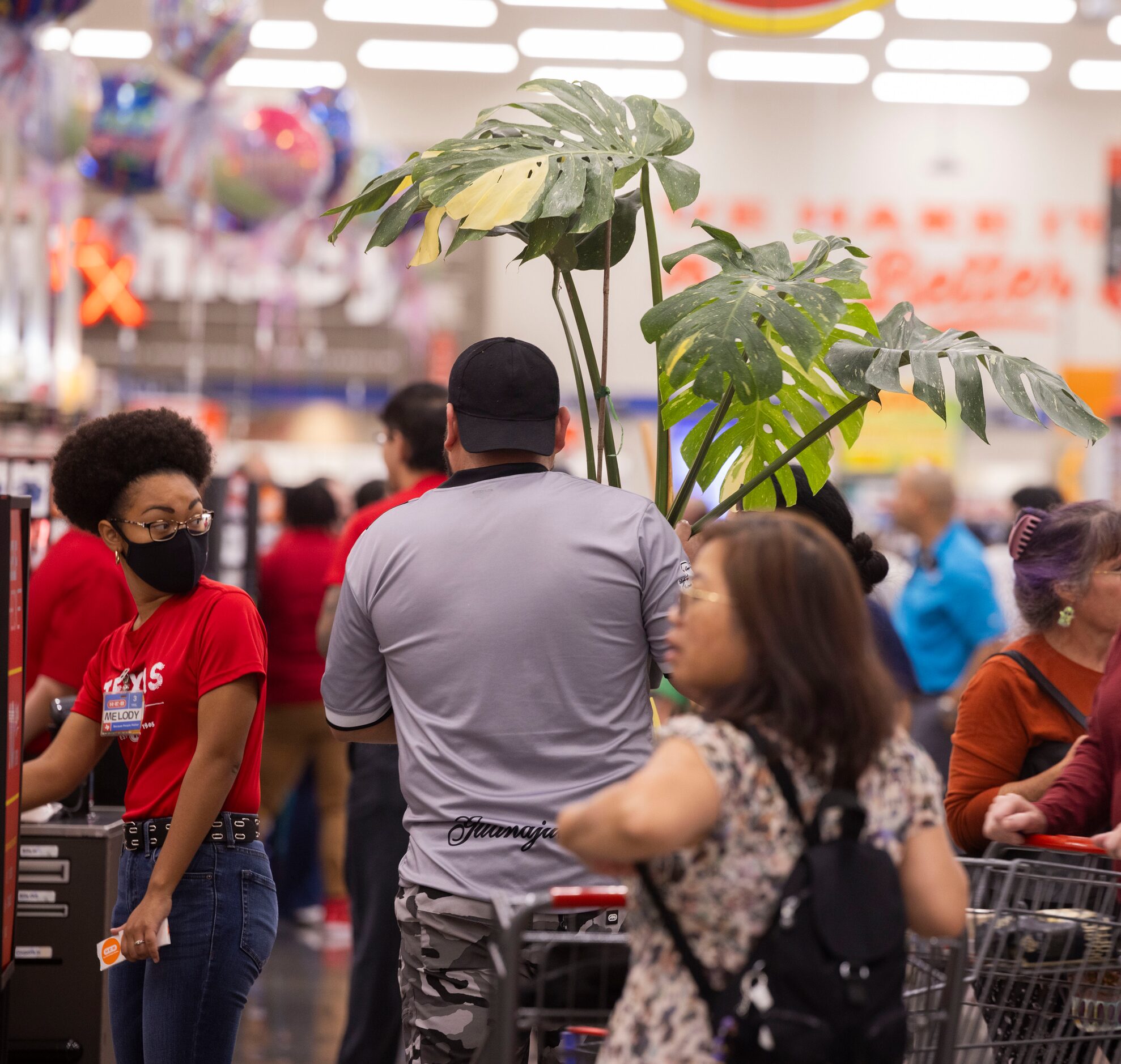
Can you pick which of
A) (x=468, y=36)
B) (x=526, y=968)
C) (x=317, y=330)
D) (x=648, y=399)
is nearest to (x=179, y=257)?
(x=317, y=330)

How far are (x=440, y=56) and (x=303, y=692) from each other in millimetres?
11832

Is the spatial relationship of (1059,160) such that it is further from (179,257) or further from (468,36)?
(179,257)

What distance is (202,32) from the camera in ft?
22.5

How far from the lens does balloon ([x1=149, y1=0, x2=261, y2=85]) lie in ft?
22.3

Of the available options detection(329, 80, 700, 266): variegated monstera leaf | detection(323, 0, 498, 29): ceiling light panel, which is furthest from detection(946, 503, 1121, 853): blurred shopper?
detection(323, 0, 498, 29): ceiling light panel

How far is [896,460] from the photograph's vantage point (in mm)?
14297

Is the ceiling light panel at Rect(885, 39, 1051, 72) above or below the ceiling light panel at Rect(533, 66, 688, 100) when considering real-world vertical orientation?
above

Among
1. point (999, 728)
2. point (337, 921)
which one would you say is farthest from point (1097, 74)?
point (999, 728)

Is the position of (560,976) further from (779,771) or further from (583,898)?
(779,771)

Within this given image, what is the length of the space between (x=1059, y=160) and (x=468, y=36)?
7069 millimetres

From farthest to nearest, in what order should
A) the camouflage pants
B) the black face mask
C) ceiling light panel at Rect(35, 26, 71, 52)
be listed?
ceiling light panel at Rect(35, 26, 71, 52) → the black face mask → the camouflage pants

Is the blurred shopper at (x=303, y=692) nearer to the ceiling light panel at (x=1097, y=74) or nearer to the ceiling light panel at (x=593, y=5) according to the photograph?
the ceiling light panel at (x=593, y=5)

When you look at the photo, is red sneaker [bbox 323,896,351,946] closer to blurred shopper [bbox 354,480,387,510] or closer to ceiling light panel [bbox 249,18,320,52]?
blurred shopper [bbox 354,480,387,510]

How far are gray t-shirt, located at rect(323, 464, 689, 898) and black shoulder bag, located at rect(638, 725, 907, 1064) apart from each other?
1.98 ft
